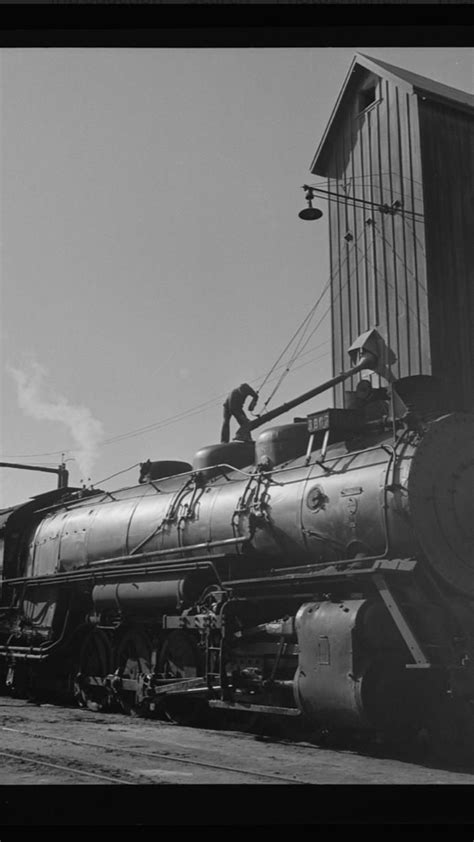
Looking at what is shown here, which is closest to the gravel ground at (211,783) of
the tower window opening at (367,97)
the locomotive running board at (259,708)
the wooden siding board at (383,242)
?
the locomotive running board at (259,708)

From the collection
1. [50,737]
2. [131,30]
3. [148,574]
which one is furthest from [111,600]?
[131,30]

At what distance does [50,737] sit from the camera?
393 inches

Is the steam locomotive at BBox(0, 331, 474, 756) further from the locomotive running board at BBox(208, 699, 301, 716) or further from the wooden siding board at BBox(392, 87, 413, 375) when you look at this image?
the wooden siding board at BBox(392, 87, 413, 375)

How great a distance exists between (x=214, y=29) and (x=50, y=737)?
24.6 ft

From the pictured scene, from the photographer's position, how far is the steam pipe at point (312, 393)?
1370 centimetres

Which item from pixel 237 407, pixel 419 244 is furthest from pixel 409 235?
pixel 237 407

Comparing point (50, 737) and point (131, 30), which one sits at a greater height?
point (131, 30)

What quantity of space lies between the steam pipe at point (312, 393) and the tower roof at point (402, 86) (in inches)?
162

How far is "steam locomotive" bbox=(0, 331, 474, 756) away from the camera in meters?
8.63

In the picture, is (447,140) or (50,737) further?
(447,140)

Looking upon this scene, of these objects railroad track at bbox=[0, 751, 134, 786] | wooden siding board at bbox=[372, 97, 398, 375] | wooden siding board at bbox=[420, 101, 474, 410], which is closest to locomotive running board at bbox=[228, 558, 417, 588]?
railroad track at bbox=[0, 751, 134, 786]

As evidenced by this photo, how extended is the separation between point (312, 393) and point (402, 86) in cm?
510

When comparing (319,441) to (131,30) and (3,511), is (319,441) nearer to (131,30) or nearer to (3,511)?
(131,30)

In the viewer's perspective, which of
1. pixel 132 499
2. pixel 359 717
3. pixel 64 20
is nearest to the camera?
pixel 64 20
